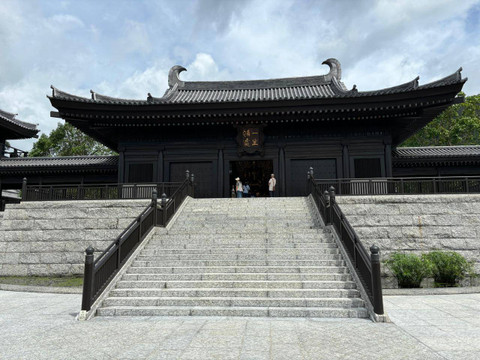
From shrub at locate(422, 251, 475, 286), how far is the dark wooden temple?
7606 millimetres

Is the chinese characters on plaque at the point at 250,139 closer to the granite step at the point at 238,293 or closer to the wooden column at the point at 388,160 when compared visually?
the wooden column at the point at 388,160

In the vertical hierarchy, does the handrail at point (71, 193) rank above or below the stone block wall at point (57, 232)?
above

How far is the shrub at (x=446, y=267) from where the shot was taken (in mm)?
10031

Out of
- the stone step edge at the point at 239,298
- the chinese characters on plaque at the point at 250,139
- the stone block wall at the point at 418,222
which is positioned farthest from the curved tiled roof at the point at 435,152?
the stone step edge at the point at 239,298

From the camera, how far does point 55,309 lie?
7.40m

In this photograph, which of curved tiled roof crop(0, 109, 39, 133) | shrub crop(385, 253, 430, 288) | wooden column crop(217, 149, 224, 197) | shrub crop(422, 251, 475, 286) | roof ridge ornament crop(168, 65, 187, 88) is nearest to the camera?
shrub crop(385, 253, 430, 288)

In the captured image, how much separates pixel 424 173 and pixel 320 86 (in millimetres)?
8868

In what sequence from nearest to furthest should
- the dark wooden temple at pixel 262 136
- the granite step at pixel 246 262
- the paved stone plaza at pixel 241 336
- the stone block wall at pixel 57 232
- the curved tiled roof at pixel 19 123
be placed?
1. the paved stone plaza at pixel 241 336
2. the granite step at pixel 246 262
3. the stone block wall at pixel 57 232
4. the dark wooden temple at pixel 262 136
5. the curved tiled roof at pixel 19 123

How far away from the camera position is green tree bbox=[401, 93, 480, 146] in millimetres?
30953

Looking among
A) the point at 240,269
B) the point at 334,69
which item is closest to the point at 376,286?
the point at 240,269

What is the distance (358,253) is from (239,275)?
283cm

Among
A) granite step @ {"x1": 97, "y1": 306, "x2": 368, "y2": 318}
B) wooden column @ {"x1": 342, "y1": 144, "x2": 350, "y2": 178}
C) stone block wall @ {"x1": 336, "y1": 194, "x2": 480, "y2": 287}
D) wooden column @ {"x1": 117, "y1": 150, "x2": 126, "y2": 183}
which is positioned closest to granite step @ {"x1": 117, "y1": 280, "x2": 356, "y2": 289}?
granite step @ {"x1": 97, "y1": 306, "x2": 368, "y2": 318}

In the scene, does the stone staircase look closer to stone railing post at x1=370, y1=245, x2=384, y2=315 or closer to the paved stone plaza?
stone railing post at x1=370, y1=245, x2=384, y2=315

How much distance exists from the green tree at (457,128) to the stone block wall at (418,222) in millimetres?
22646
